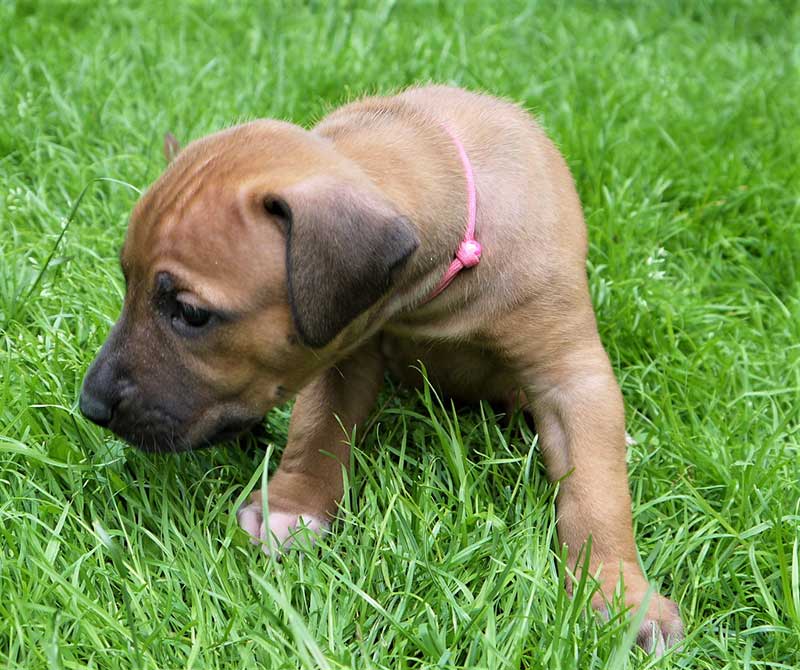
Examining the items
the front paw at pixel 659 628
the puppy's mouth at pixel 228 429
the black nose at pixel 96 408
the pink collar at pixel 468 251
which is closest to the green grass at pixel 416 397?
the front paw at pixel 659 628

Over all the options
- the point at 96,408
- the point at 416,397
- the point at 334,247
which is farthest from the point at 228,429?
the point at 416,397

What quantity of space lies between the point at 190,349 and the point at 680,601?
1.73 m

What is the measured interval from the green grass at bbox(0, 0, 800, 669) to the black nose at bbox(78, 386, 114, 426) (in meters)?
0.33

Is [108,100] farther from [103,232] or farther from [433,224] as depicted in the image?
[433,224]

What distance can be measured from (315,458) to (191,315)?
101 centimetres

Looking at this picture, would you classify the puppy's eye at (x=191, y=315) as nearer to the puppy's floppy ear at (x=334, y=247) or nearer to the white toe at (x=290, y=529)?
the puppy's floppy ear at (x=334, y=247)

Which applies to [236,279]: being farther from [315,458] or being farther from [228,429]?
[315,458]

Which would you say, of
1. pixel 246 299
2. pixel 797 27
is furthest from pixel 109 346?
pixel 797 27

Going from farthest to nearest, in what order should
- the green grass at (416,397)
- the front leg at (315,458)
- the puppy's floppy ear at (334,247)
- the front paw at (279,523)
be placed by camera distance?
the front leg at (315,458), the front paw at (279,523), the green grass at (416,397), the puppy's floppy ear at (334,247)

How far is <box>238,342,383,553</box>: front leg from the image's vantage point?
3982 millimetres

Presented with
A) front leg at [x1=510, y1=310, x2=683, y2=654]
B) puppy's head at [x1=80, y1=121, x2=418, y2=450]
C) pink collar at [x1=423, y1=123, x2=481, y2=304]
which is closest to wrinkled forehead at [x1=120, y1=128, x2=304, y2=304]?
puppy's head at [x1=80, y1=121, x2=418, y2=450]

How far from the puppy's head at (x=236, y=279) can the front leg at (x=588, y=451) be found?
76 cm

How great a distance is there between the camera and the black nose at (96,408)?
339cm

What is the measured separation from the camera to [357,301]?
317 centimetres
